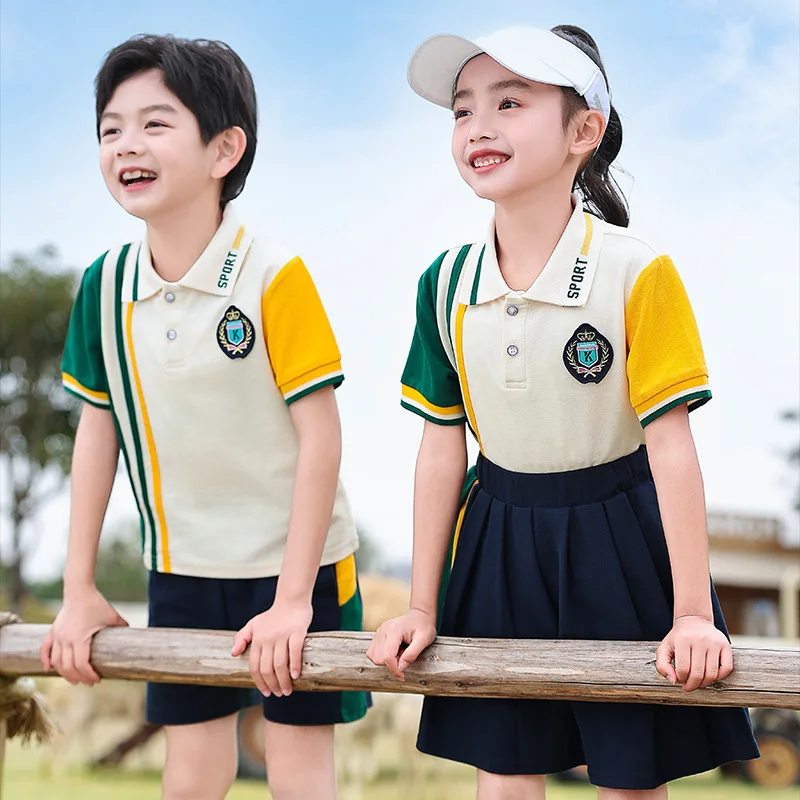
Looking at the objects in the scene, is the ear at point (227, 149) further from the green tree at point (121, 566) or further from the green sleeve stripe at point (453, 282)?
the green tree at point (121, 566)

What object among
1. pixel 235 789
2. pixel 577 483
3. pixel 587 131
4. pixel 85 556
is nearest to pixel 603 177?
pixel 587 131

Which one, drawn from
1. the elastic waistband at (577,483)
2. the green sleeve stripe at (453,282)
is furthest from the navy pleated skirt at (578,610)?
the green sleeve stripe at (453,282)

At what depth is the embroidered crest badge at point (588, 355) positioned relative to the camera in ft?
4.38

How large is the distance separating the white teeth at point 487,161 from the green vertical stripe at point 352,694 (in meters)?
0.68

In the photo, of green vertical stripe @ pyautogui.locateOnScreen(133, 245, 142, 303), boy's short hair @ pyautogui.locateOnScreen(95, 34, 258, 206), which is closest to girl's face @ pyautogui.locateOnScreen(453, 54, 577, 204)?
boy's short hair @ pyautogui.locateOnScreen(95, 34, 258, 206)

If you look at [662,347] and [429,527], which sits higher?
[662,347]

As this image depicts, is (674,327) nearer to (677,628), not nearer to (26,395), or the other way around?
(677,628)

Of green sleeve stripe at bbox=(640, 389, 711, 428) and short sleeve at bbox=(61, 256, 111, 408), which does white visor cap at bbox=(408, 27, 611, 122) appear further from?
short sleeve at bbox=(61, 256, 111, 408)

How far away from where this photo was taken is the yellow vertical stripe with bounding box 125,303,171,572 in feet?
5.25

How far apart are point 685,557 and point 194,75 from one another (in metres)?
0.94

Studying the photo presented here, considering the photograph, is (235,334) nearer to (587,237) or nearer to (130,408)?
(130,408)

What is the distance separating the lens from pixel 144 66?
155 centimetres

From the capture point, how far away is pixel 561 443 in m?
1.36

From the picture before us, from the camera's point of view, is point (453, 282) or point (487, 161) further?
point (453, 282)
